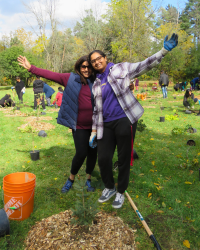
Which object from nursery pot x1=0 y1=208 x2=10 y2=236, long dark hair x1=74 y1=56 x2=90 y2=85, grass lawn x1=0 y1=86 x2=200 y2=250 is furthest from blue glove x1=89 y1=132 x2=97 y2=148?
nursery pot x1=0 y1=208 x2=10 y2=236

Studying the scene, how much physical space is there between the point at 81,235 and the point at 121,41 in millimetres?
16892

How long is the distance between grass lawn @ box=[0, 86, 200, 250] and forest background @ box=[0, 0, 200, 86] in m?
2.49

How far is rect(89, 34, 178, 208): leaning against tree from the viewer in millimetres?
2414

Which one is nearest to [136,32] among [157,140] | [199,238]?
[157,140]

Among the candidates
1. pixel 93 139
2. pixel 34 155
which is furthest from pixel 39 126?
pixel 93 139

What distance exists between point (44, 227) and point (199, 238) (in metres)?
1.78

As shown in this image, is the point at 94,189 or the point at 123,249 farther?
the point at 94,189

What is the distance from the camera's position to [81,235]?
225cm

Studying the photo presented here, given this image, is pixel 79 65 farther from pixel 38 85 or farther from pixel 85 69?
pixel 38 85

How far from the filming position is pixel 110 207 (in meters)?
2.83

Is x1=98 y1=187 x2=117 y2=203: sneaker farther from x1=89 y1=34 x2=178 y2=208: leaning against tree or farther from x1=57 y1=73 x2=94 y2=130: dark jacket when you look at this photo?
x1=57 y1=73 x2=94 y2=130: dark jacket

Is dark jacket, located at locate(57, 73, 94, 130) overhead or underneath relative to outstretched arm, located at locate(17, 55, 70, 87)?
underneath

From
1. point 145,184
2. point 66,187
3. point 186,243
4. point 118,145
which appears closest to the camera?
point 186,243

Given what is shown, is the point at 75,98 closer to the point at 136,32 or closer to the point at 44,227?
the point at 44,227
